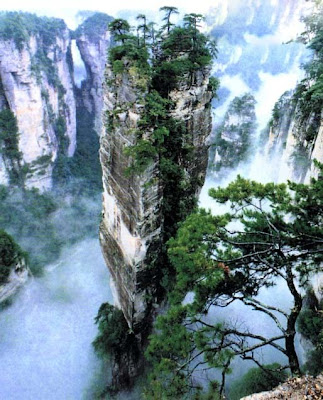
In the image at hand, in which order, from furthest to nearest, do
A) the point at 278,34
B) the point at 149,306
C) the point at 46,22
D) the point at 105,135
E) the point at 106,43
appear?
the point at 278,34
the point at 106,43
the point at 46,22
the point at 149,306
the point at 105,135

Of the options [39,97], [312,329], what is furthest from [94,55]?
[312,329]

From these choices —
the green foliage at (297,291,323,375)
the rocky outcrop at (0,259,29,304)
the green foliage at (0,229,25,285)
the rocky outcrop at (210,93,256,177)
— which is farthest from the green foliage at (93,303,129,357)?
the rocky outcrop at (210,93,256,177)

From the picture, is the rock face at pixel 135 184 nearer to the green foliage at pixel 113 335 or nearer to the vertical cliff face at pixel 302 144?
the green foliage at pixel 113 335

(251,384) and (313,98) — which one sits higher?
(313,98)

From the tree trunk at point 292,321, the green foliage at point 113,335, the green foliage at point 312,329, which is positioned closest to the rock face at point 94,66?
the green foliage at point 113,335

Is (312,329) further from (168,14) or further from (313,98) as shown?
(168,14)

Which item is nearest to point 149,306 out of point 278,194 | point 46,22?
point 278,194

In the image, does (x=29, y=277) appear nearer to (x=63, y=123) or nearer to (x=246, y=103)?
(x=63, y=123)
